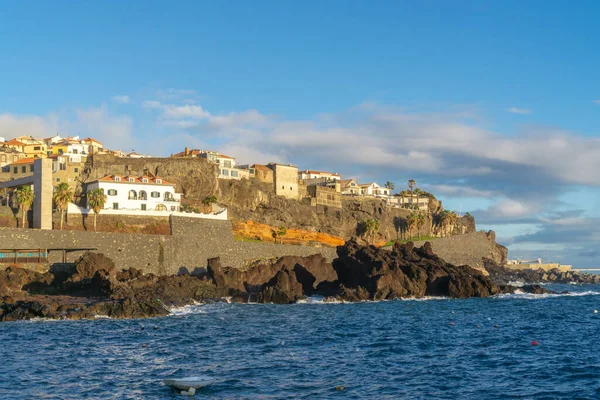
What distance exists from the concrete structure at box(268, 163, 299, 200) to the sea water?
65495 mm

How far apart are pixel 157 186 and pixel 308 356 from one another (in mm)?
58587

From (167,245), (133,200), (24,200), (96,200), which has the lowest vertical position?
(167,245)

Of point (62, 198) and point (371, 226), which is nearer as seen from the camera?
point (62, 198)

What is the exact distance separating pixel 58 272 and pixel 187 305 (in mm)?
13778

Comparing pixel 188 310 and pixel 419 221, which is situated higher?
pixel 419 221

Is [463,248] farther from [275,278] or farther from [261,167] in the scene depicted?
[275,278]

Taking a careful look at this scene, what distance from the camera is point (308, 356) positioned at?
38500mm

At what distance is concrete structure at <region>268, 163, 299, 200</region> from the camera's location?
12719cm

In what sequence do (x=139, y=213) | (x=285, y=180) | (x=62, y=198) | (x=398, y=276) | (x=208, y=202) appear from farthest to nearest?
(x=285, y=180) → (x=208, y=202) → (x=139, y=213) → (x=398, y=276) → (x=62, y=198)

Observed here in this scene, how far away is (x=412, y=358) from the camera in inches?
1523

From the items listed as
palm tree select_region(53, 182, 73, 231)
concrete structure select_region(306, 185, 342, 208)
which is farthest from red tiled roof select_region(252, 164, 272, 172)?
palm tree select_region(53, 182, 73, 231)

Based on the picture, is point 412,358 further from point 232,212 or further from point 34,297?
point 232,212

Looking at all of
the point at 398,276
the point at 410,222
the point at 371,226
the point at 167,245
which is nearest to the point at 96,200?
the point at 167,245

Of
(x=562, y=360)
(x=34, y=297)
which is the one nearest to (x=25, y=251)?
(x=34, y=297)
